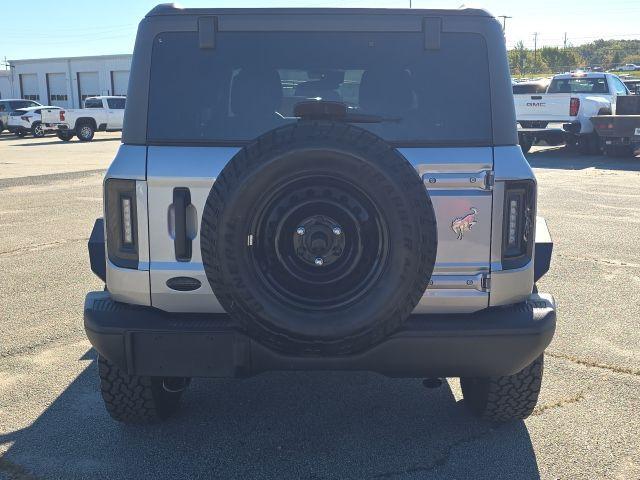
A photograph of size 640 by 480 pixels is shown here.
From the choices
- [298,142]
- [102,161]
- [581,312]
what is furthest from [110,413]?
[102,161]

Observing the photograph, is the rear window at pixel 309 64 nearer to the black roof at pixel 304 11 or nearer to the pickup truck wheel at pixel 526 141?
the black roof at pixel 304 11

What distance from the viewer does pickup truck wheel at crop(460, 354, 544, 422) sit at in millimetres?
3356

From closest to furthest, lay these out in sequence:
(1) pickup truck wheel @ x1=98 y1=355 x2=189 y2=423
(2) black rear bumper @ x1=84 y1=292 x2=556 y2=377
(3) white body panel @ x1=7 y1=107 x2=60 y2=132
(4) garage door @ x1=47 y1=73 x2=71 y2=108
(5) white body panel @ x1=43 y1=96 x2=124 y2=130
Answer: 1. (2) black rear bumper @ x1=84 y1=292 x2=556 y2=377
2. (1) pickup truck wheel @ x1=98 y1=355 x2=189 y2=423
3. (5) white body panel @ x1=43 y1=96 x2=124 y2=130
4. (3) white body panel @ x1=7 y1=107 x2=60 y2=132
5. (4) garage door @ x1=47 y1=73 x2=71 y2=108

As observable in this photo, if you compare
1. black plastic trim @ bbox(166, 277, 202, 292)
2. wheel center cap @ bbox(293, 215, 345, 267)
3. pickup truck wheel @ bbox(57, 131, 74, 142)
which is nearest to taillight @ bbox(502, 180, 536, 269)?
wheel center cap @ bbox(293, 215, 345, 267)

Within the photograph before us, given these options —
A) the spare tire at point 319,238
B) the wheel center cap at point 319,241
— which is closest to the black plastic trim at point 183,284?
the spare tire at point 319,238

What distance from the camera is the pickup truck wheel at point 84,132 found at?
27969 mm

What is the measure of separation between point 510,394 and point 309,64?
1864 millimetres

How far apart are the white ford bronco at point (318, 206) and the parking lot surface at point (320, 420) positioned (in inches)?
13.4

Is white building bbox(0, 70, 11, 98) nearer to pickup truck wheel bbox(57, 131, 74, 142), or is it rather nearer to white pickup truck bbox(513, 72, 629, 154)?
pickup truck wheel bbox(57, 131, 74, 142)

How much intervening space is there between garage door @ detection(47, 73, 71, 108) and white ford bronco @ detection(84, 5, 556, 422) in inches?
2249

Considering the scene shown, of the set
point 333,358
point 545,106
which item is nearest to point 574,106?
point 545,106

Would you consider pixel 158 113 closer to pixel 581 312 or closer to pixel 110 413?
pixel 110 413

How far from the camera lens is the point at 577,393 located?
389cm

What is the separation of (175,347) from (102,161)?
16.5m
